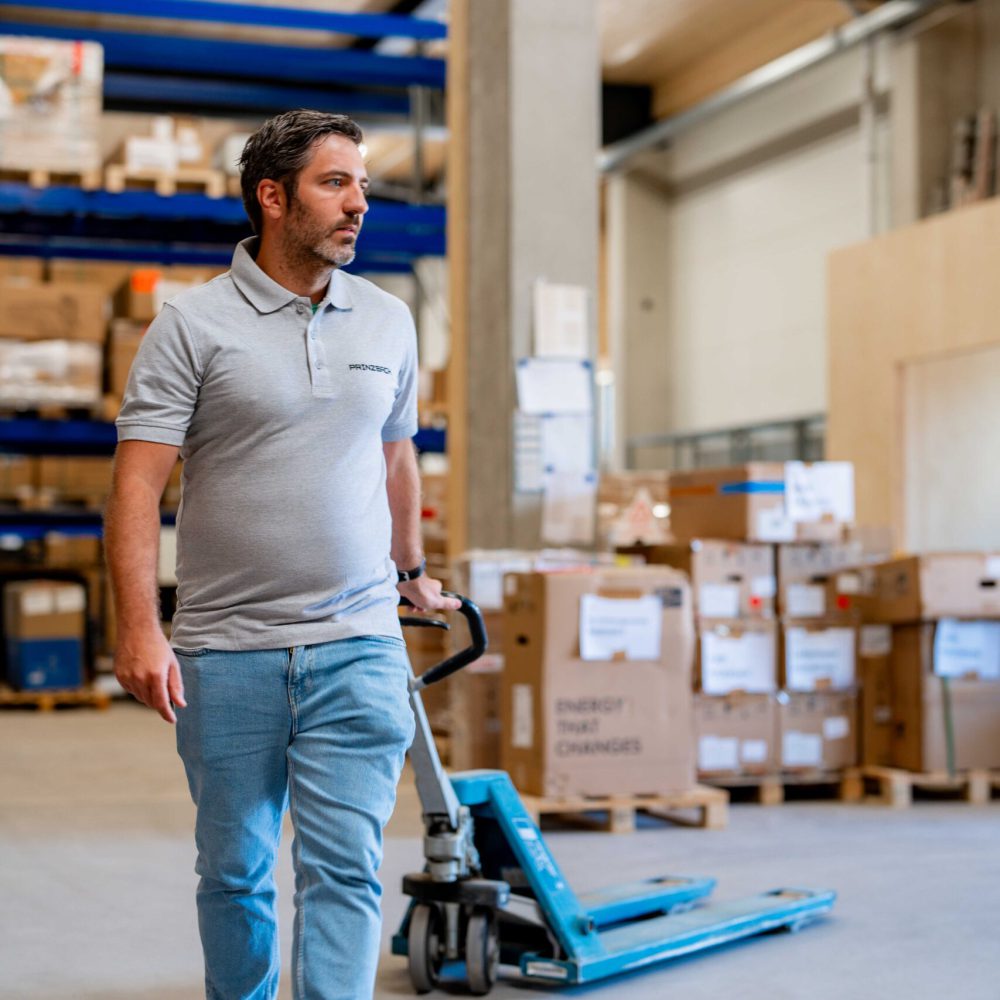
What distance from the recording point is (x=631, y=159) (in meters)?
18.0

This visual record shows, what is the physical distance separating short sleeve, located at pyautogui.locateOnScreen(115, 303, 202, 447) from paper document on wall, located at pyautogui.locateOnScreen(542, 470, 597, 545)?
4.77 m

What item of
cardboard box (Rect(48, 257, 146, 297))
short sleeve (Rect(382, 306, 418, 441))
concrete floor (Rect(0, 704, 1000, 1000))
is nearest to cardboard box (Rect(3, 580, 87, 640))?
concrete floor (Rect(0, 704, 1000, 1000))

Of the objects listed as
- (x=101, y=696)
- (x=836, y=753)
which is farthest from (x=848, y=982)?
(x=101, y=696)

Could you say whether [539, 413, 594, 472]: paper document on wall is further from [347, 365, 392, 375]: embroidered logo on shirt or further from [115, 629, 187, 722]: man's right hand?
[115, 629, 187, 722]: man's right hand

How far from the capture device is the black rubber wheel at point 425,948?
3703 millimetres

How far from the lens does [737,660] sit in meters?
6.53

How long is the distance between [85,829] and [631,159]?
1365 cm

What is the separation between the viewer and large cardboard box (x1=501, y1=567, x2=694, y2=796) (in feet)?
19.0

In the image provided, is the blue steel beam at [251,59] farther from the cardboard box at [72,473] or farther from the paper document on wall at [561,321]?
the paper document on wall at [561,321]

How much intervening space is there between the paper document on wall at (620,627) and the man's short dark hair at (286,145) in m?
3.36

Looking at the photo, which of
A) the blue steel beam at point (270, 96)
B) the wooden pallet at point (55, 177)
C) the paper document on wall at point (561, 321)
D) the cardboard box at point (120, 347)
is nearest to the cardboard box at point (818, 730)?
the paper document on wall at point (561, 321)

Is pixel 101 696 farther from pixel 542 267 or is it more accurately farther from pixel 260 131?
pixel 260 131

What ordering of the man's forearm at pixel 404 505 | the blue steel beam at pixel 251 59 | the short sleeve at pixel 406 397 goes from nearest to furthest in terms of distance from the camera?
the short sleeve at pixel 406 397
the man's forearm at pixel 404 505
the blue steel beam at pixel 251 59

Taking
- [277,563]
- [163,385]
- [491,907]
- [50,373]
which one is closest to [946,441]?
[50,373]
